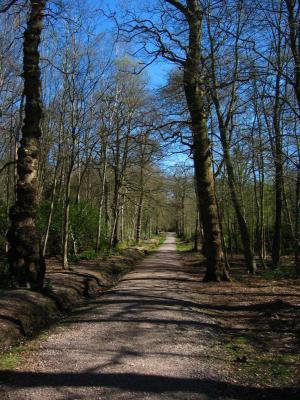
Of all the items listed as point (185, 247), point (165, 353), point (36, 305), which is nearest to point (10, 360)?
point (165, 353)

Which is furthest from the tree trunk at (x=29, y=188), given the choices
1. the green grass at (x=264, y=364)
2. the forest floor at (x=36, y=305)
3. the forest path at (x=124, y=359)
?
the green grass at (x=264, y=364)

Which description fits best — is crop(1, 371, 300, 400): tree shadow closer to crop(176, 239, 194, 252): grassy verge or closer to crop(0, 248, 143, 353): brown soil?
crop(0, 248, 143, 353): brown soil

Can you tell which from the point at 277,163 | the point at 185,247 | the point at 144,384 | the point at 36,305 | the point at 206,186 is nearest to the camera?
the point at 144,384

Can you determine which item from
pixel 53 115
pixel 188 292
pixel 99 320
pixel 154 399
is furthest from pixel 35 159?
pixel 53 115

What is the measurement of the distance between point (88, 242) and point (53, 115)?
8.33 metres

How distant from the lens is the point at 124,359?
586 cm

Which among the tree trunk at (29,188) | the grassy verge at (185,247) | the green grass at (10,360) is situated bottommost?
the grassy verge at (185,247)

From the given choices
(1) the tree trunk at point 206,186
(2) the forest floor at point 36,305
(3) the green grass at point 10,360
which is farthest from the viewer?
(1) the tree trunk at point 206,186

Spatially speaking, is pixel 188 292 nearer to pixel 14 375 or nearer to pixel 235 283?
pixel 235 283

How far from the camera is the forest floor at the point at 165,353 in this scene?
488cm

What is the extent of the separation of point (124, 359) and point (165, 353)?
0.67m

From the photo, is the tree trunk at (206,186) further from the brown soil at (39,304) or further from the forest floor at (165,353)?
the forest floor at (165,353)

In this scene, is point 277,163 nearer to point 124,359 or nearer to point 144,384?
point 124,359

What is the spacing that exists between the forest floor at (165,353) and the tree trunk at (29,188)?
5.18ft
